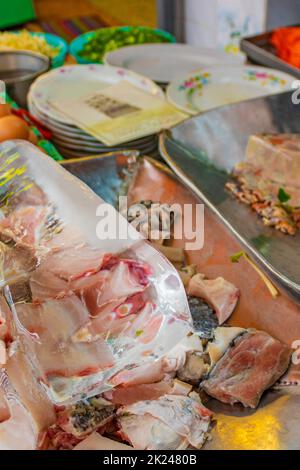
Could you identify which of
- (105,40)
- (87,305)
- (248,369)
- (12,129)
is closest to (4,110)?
(12,129)

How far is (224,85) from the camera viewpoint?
4.79 ft

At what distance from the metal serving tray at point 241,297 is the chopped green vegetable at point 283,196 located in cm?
21

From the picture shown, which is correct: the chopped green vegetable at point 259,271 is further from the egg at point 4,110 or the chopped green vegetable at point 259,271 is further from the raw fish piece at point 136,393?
the egg at point 4,110

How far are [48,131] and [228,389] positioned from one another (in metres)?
0.75

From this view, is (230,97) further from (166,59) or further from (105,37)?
(105,37)

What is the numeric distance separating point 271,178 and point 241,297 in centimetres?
38

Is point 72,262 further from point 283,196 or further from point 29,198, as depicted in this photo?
point 283,196

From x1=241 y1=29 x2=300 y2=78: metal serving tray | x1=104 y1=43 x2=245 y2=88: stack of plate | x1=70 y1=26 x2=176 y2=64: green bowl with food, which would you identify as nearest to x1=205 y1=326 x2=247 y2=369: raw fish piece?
x1=241 y1=29 x2=300 y2=78: metal serving tray

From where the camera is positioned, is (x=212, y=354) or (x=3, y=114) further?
(x=3, y=114)

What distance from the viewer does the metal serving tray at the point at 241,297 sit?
62 cm

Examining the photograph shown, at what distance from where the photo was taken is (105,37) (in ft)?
6.07
